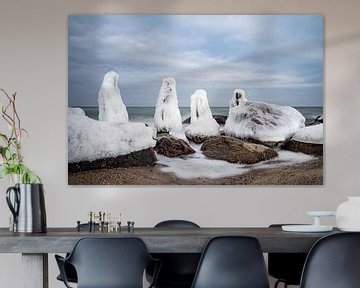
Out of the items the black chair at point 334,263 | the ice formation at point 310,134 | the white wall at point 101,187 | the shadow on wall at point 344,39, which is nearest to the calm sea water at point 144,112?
the ice formation at point 310,134

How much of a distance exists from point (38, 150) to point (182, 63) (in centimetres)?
131

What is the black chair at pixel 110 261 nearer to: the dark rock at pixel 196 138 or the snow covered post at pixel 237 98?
the dark rock at pixel 196 138

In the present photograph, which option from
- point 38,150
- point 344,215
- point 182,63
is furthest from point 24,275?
point 182,63

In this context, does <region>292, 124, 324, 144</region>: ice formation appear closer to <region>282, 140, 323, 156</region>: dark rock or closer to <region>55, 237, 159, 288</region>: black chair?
<region>282, 140, 323, 156</region>: dark rock

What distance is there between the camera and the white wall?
588 cm

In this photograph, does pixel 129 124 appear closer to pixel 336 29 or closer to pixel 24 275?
pixel 336 29

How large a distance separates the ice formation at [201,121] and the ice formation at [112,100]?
1.70 feet

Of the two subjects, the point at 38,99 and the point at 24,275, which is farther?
the point at 38,99

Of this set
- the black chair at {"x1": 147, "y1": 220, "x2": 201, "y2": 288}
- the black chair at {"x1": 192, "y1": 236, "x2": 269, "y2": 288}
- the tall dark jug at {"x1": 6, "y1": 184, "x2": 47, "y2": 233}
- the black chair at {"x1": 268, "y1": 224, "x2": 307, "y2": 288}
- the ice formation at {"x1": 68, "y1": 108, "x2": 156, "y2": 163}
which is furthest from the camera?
the ice formation at {"x1": 68, "y1": 108, "x2": 156, "y2": 163}

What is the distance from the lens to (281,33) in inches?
Result: 234

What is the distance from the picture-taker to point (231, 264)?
372cm

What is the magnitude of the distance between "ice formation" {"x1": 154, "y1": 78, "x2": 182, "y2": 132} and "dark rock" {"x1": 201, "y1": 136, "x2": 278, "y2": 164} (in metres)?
0.29

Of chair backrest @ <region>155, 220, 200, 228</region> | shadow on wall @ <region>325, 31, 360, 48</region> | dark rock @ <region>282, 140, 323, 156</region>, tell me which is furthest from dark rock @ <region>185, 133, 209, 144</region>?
shadow on wall @ <region>325, 31, 360, 48</region>

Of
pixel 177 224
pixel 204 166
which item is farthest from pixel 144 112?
pixel 177 224
